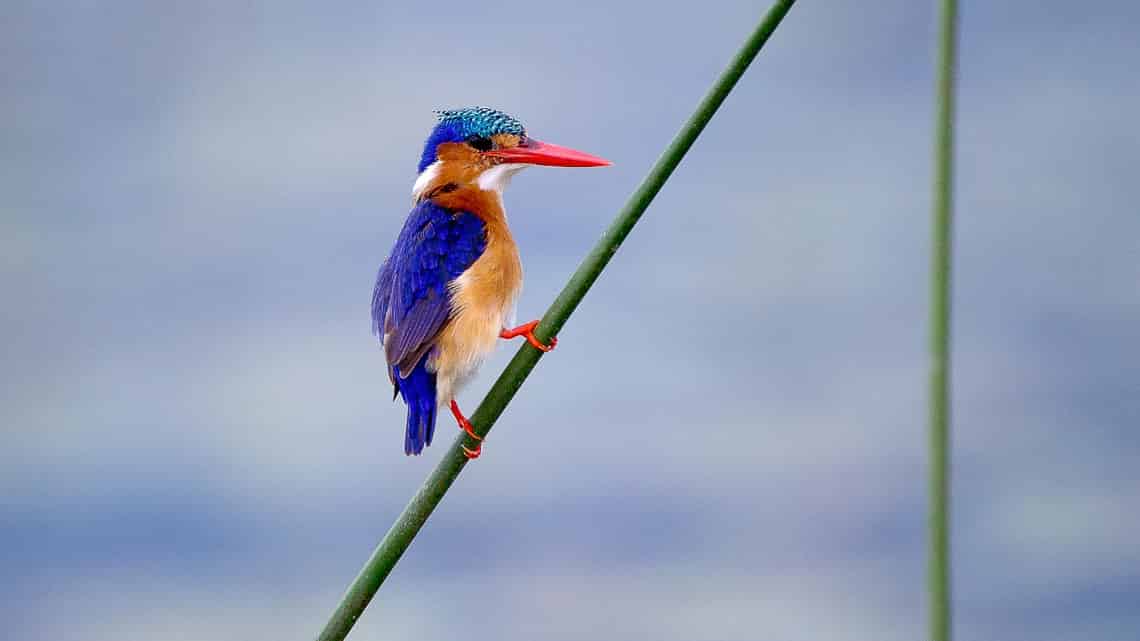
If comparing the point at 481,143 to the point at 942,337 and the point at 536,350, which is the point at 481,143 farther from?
the point at 942,337

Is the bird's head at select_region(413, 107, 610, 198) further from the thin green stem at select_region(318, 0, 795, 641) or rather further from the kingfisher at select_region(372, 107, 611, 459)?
the thin green stem at select_region(318, 0, 795, 641)

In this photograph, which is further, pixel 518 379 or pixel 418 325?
pixel 418 325

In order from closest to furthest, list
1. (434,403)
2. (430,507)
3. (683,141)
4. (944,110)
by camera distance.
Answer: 1. (944,110)
2. (683,141)
3. (430,507)
4. (434,403)

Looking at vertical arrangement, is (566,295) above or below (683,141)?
below

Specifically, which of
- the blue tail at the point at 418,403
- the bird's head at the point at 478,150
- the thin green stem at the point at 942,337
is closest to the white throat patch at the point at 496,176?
the bird's head at the point at 478,150

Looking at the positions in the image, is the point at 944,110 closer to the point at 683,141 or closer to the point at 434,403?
the point at 683,141

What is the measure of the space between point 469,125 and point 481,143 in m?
0.03

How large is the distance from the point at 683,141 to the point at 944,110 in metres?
0.18

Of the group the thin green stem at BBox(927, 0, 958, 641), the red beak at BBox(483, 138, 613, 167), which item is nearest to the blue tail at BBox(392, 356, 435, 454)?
the red beak at BBox(483, 138, 613, 167)

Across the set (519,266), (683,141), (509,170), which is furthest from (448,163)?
(683,141)

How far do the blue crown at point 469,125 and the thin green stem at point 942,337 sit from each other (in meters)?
1.11

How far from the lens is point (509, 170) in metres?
1.63

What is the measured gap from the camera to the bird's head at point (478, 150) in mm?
1613

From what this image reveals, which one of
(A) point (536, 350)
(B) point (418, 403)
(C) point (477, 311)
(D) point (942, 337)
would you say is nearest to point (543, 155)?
(C) point (477, 311)
